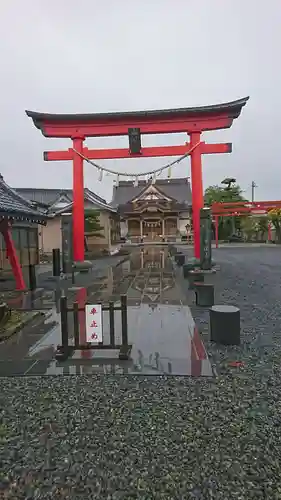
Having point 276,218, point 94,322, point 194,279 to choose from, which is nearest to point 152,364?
point 94,322

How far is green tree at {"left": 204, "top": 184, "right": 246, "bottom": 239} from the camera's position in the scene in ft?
133

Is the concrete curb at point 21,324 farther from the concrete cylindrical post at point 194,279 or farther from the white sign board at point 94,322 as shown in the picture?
the concrete cylindrical post at point 194,279

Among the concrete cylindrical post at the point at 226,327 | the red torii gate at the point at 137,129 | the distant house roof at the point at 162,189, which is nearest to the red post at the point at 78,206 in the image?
the red torii gate at the point at 137,129

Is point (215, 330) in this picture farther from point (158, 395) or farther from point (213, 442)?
point (213, 442)

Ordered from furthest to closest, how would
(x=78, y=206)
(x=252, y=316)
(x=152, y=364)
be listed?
(x=78, y=206) < (x=252, y=316) < (x=152, y=364)

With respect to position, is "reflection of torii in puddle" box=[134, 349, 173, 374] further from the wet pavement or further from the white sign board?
the white sign board

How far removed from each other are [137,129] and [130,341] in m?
9.84

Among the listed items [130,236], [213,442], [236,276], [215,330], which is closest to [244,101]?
[236,276]

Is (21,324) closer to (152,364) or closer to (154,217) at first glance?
(152,364)

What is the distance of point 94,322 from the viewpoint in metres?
4.28

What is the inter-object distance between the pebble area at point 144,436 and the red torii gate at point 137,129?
988cm

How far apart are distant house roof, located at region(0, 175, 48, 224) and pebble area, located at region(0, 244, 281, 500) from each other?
5058 mm

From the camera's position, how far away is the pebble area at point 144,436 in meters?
2.13

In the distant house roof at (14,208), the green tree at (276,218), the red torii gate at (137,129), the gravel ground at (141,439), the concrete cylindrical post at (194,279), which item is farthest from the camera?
the green tree at (276,218)
